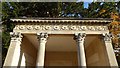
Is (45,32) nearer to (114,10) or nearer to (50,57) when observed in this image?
(50,57)

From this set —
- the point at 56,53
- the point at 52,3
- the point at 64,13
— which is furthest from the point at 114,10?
the point at 56,53

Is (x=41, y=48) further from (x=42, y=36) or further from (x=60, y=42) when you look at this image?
(x=60, y=42)

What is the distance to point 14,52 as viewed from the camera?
34.6 ft

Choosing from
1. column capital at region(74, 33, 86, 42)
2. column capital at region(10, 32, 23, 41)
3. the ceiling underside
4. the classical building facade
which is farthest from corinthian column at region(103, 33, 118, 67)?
column capital at region(10, 32, 23, 41)

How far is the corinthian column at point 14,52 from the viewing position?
33.2ft

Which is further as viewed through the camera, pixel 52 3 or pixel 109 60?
pixel 52 3

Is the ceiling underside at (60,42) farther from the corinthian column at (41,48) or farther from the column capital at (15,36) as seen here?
the column capital at (15,36)

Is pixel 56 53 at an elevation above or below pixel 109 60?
above

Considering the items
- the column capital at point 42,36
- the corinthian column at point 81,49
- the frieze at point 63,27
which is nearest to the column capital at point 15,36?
the frieze at point 63,27

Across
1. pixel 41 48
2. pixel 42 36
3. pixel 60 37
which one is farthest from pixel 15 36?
pixel 60 37

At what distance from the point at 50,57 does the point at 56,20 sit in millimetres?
5728

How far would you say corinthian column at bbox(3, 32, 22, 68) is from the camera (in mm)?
10109

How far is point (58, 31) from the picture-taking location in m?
11.5

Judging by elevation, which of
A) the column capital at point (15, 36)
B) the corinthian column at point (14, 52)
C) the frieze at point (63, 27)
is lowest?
the corinthian column at point (14, 52)
